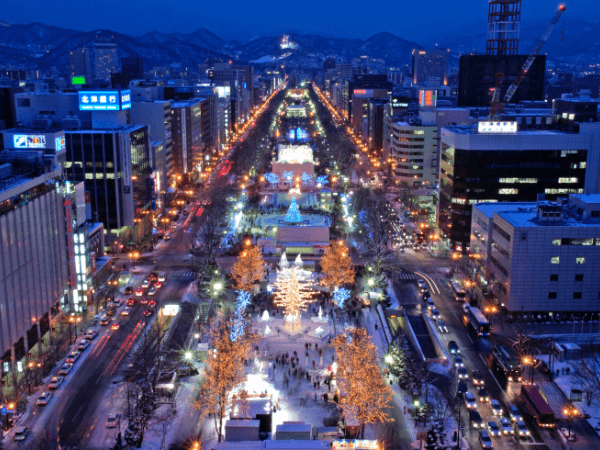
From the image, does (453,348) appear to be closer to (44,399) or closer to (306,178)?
(44,399)

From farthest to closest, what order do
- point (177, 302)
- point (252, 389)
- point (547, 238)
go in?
point (177, 302)
point (547, 238)
point (252, 389)

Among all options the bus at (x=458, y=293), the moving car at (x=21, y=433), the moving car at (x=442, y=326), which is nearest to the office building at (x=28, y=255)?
the moving car at (x=21, y=433)

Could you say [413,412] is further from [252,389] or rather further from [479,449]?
[252,389]

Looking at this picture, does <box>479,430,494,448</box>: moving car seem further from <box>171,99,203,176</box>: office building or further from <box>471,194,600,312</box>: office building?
<box>171,99,203,176</box>: office building

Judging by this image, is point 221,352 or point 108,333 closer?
point 221,352

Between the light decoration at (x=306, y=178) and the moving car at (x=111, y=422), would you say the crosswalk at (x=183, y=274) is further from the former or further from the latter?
the light decoration at (x=306, y=178)

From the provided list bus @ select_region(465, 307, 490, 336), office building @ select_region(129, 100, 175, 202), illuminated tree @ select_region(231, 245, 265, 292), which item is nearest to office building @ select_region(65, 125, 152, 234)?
illuminated tree @ select_region(231, 245, 265, 292)

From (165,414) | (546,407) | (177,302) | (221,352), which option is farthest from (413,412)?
(177,302)

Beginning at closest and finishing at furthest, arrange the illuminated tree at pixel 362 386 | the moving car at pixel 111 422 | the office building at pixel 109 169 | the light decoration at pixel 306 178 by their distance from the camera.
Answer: the illuminated tree at pixel 362 386 < the moving car at pixel 111 422 < the office building at pixel 109 169 < the light decoration at pixel 306 178
